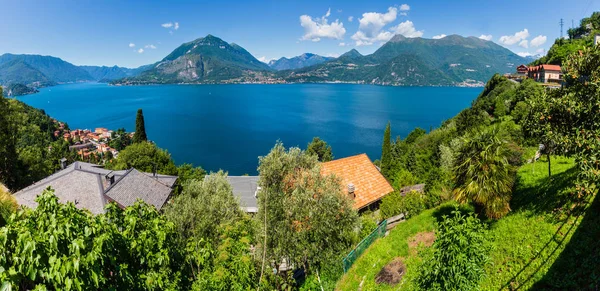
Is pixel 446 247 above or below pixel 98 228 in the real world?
below

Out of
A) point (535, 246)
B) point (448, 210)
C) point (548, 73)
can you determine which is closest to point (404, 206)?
point (448, 210)

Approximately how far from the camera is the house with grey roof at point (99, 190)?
90.0ft

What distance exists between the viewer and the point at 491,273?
1059 centimetres

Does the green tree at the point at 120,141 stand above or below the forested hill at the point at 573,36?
below

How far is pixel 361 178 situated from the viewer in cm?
2866

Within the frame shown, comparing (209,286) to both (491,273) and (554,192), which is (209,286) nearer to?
(491,273)

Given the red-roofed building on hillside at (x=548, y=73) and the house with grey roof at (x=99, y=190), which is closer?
the house with grey roof at (x=99, y=190)

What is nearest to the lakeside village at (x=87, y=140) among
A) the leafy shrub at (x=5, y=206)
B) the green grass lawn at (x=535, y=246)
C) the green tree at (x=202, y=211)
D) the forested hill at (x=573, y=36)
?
the green tree at (x=202, y=211)

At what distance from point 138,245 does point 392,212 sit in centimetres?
1900

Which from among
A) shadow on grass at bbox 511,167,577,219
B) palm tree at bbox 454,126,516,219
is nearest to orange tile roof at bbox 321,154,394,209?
palm tree at bbox 454,126,516,219

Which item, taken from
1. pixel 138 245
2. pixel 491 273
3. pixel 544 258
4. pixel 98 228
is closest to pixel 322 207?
pixel 491 273

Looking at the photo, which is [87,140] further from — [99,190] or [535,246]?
[535,246]

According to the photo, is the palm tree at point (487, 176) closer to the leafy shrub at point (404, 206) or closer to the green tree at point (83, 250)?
the leafy shrub at point (404, 206)

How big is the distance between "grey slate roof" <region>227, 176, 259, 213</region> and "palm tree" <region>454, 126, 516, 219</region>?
2232 cm
